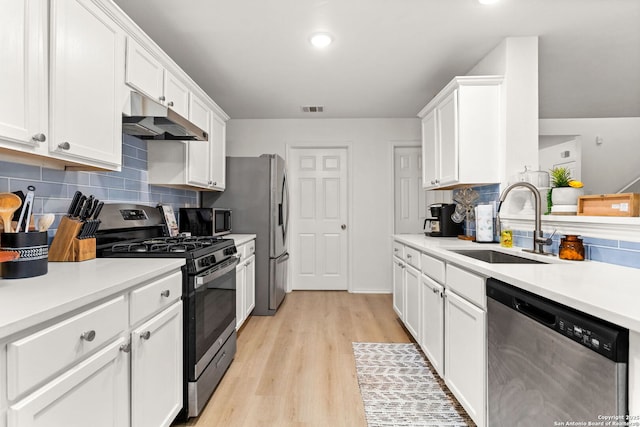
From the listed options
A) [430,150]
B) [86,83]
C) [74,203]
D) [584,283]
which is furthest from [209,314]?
[430,150]

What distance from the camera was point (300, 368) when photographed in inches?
97.0

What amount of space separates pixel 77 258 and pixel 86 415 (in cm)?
84

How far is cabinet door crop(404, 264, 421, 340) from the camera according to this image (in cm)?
266

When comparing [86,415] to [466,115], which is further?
[466,115]

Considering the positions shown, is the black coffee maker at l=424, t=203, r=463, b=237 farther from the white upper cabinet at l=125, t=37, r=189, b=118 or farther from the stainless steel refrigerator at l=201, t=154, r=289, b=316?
the white upper cabinet at l=125, t=37, r=189, b=118

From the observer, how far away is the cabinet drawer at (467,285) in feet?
5.22

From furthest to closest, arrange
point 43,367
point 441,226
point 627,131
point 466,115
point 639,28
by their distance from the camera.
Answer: point 627,131, point 441,226, point 466,115, point 639,28, point 43,367

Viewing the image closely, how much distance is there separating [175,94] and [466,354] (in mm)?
2503

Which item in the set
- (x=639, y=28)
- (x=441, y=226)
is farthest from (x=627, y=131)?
(x=441, y=226)

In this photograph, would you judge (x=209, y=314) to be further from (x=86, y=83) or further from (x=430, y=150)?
(x=430, y=150)

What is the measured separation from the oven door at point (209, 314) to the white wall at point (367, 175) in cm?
252

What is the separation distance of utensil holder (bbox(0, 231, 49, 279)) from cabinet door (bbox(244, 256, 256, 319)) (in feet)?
6.81

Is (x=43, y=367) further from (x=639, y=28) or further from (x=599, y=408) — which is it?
(x=639, y=28)

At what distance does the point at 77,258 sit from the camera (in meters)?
1.66
